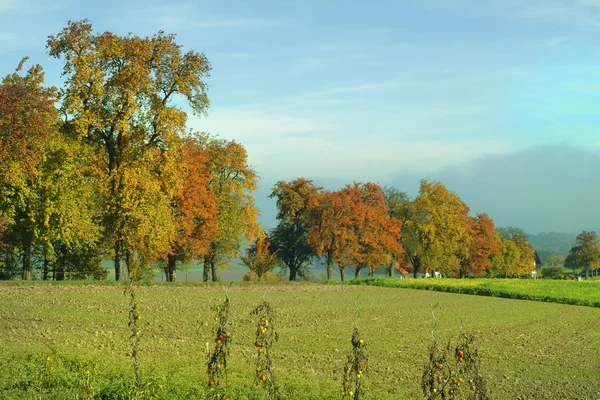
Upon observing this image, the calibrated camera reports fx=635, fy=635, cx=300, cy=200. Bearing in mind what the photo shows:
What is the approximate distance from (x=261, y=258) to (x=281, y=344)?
53019 millimetres

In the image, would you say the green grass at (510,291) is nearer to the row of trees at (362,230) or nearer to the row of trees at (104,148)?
the row of trees at (362,230)

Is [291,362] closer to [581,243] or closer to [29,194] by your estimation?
[29,194]

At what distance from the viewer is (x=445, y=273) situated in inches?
3558

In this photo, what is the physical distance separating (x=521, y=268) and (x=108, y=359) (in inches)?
4183

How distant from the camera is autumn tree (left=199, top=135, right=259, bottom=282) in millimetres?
53219

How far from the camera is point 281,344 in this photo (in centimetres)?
1786

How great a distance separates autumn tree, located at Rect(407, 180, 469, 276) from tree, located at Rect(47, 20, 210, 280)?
4328cm

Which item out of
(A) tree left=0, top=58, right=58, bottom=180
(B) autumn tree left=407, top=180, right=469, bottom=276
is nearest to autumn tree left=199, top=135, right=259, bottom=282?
(A) tree left=0, top=58, right=58, bottom=180

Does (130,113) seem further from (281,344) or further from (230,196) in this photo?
(281,344)

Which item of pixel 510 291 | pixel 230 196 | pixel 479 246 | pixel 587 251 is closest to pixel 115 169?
pixel 230 196

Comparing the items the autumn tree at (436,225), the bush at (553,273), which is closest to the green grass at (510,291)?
the autumn tree at (436,225)

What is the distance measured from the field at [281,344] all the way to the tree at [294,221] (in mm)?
33800

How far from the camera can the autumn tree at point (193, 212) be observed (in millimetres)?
47812

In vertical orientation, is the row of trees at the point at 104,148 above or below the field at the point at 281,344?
above
